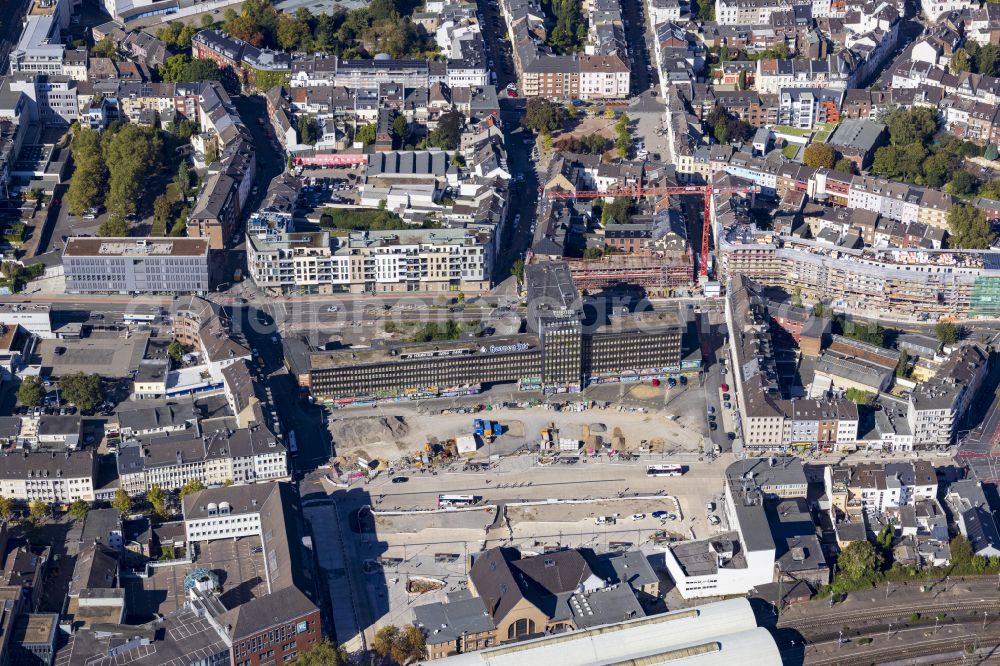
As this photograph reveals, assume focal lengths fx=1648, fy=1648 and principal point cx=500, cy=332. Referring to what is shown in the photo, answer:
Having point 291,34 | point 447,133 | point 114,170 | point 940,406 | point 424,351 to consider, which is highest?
point 291,34

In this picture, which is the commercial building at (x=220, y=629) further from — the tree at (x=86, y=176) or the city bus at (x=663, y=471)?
the tree at (x=86, y=176)

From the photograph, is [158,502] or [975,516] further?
[158,502]

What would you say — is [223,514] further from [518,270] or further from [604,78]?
[604,78]

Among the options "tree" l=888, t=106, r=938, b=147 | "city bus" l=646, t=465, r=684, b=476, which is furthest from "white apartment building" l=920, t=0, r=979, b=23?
"city bus" l=646, t=465, r=684, b=476

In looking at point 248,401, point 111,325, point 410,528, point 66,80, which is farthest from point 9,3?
point 410,528

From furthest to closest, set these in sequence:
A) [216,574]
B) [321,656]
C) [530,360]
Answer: [530,360]
[216,574]
[321,656]

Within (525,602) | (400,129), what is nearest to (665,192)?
(400,129)

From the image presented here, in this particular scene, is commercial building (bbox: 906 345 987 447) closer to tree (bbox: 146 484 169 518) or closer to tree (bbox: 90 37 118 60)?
tree (bbox: 146 484 169 518)
